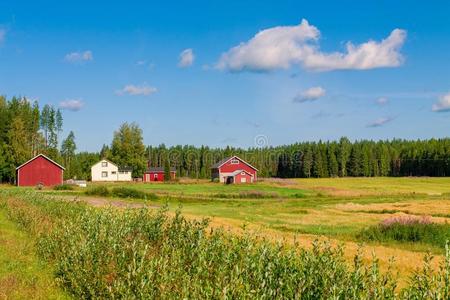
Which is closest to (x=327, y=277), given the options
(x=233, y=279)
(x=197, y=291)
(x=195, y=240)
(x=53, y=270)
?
(x=233, y=279)

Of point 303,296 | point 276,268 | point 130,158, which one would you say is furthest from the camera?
point 130,158

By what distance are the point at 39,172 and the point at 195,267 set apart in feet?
296

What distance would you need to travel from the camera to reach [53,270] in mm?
16688

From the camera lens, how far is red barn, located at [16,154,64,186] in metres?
94.2

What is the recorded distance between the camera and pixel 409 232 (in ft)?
100

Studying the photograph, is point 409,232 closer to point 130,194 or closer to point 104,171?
point 130,194

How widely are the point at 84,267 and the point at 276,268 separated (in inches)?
234

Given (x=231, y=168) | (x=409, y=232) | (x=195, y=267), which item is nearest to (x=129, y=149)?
(x=231, y=168)

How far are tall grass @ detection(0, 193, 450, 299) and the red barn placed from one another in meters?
79.9

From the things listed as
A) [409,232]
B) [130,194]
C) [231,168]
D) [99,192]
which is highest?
[231,168]

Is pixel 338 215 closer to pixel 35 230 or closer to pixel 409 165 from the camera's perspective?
pixel 35 230

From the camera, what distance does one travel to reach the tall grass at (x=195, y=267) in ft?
27.5

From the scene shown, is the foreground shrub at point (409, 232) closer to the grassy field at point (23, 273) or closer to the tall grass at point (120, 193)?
the grassy field at point (23, 273)

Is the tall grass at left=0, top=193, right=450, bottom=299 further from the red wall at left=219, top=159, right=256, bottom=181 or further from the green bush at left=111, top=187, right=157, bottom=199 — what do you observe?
the red wall at left=219, top=159, right=256, bottom=181
